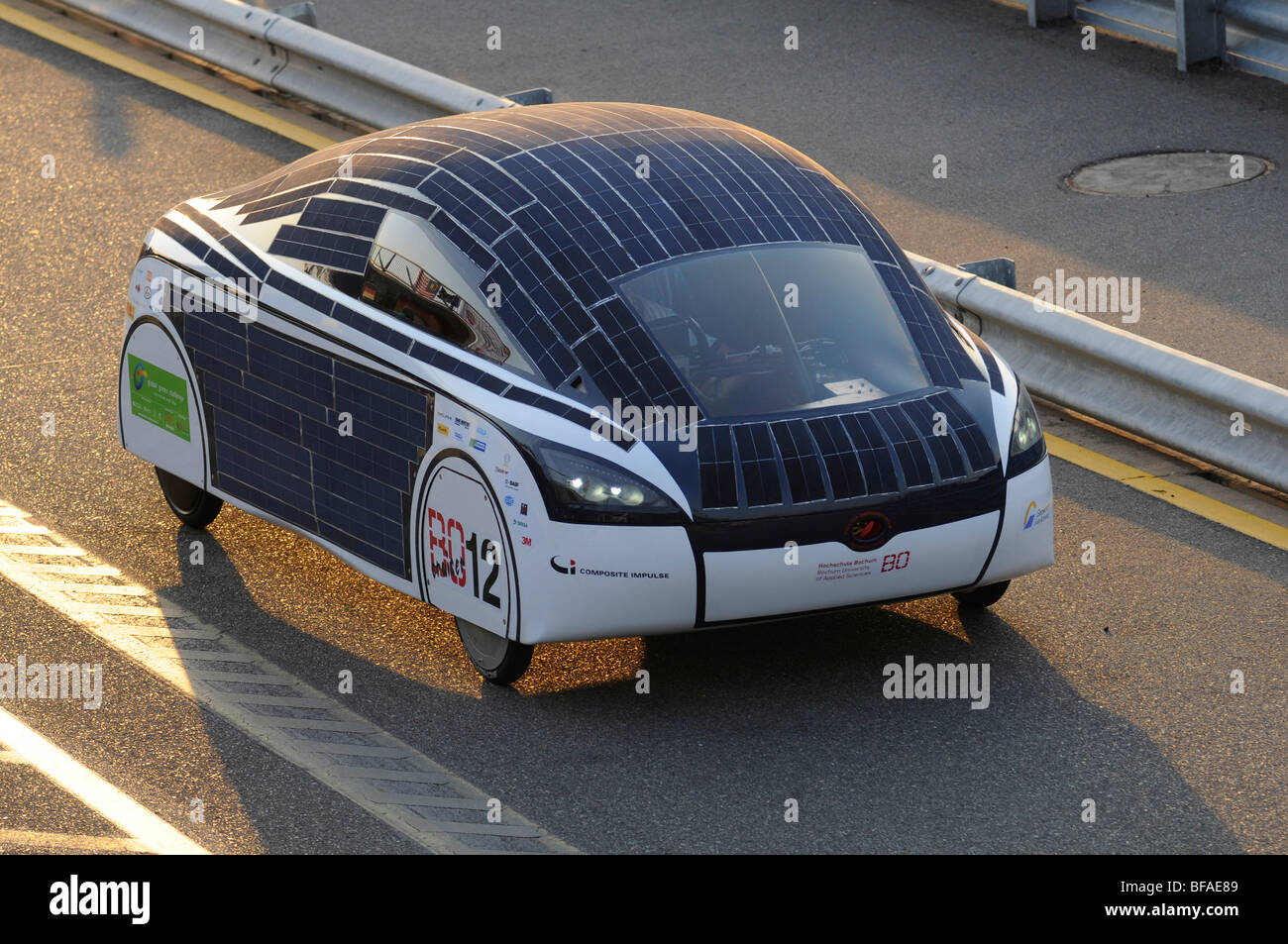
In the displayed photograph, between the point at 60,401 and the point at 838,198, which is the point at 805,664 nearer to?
the point at 838,198

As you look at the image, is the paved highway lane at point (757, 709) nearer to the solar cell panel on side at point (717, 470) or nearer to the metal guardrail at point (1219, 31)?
the solar cell panel on side at point (717, 470)

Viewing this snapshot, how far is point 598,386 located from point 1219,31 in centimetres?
926

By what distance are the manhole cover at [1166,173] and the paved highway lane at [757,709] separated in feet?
12.9

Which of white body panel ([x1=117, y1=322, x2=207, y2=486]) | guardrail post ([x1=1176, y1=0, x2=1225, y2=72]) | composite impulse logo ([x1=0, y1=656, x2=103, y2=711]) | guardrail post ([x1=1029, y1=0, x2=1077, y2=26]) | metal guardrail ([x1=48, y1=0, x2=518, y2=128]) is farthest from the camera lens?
guardrail post ([x1=1029, y1=0, x2=1077, y2=26])

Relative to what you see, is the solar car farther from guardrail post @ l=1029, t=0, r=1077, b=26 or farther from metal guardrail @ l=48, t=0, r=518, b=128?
guardrail post @ l=1029, t=0, r=1077, b=26

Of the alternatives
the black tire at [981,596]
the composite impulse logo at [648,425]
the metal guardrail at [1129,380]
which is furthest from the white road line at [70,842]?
the metal guardrail at [1129,380]

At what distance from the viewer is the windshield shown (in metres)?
7.03

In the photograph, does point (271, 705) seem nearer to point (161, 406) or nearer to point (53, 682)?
point (53, 682)

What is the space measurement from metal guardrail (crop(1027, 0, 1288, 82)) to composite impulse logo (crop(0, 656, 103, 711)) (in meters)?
9.79

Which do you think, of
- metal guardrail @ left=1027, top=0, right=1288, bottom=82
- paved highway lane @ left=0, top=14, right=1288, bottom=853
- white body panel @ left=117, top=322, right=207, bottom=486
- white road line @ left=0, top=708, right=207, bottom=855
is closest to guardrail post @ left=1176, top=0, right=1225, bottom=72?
metal guardrail @ left=1027, top=0, right=1288, bottom=82

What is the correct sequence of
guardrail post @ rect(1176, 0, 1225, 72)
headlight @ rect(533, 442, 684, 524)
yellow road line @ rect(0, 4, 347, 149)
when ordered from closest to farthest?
1. headlight @ rect(533, 442, 684, 524)
2. yellow road line @ rect(0, 4, 347, 149)
3. guardrail post @ rect(1176, 0, 1225, 72)

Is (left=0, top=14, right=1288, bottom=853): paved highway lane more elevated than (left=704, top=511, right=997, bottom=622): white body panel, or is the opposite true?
(left=704, top=511, right=997, bottom=622): white body panel

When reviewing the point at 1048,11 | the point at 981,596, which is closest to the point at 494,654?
the point at 981,596

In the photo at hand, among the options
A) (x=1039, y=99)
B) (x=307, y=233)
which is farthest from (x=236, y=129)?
(x=307, y=233)
